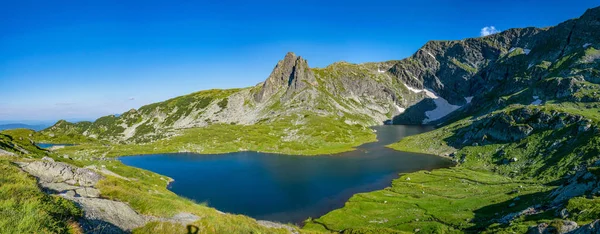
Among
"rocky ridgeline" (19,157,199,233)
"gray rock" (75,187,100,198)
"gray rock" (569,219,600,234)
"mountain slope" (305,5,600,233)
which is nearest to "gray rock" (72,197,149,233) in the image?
"rocky ridgeline" (19,157,199,233)

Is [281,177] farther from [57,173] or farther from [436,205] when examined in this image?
[57,173]

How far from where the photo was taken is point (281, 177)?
11006cm

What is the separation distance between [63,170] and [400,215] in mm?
60587

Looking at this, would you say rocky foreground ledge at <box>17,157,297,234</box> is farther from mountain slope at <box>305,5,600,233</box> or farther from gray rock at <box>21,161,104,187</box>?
mountain slope at <box>305,5,600,233</box>

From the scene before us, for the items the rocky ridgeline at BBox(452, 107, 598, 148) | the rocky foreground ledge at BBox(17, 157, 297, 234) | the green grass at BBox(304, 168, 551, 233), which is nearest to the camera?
the rocky foreground ledge at BBox(17, 157, 297, 234)

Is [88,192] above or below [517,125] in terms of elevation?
below

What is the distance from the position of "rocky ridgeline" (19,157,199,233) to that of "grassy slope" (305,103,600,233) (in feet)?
133

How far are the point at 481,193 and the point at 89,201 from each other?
8351 cm

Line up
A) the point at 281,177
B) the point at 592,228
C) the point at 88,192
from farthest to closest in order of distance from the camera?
the point at 281,177
the point at 88,192
the point at 592,228

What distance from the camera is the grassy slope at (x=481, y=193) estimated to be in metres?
52.0

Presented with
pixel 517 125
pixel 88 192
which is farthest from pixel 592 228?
pixel 517 125

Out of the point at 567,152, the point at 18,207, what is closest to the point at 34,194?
the point at 18,207

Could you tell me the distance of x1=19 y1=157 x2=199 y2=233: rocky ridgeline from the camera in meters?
16.8

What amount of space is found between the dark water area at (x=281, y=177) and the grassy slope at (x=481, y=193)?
29.5ft
